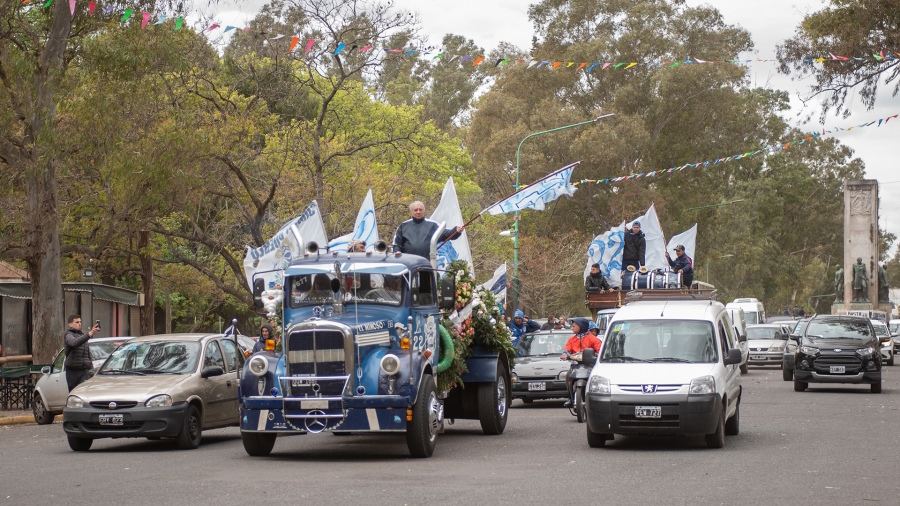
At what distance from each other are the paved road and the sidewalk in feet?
8.87

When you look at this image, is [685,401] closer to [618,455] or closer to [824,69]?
[618,455]

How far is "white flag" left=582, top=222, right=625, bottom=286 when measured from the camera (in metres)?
31.0

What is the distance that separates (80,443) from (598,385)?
682 centimetres

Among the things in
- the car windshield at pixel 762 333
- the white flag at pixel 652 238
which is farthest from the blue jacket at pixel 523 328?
the car windshield at pixel 762 333

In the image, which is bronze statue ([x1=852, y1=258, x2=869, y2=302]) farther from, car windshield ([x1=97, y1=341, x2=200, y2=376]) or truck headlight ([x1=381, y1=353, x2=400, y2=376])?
truck headlight ([x1=381, y1=353, x2=400, y2=376])

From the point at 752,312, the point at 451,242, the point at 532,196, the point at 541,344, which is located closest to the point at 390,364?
the point at 451,242

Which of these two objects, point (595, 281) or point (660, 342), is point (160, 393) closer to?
point (660, 342)

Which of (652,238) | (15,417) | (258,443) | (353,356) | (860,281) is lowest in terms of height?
(15,417)

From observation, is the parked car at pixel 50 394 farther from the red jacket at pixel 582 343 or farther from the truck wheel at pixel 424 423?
the truck wheel at pixel 424 423

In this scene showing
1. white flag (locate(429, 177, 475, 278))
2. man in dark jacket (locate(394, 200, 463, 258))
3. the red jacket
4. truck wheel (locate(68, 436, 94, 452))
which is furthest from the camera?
the red jacket

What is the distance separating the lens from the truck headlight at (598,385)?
14749mm

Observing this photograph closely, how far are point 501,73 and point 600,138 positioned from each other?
23.3ft

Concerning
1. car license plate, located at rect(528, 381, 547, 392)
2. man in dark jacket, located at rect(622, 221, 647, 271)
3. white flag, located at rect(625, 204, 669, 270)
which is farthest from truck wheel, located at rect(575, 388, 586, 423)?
white flag, located at rect(625, 204, 669, 270)

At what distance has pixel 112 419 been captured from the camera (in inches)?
613
